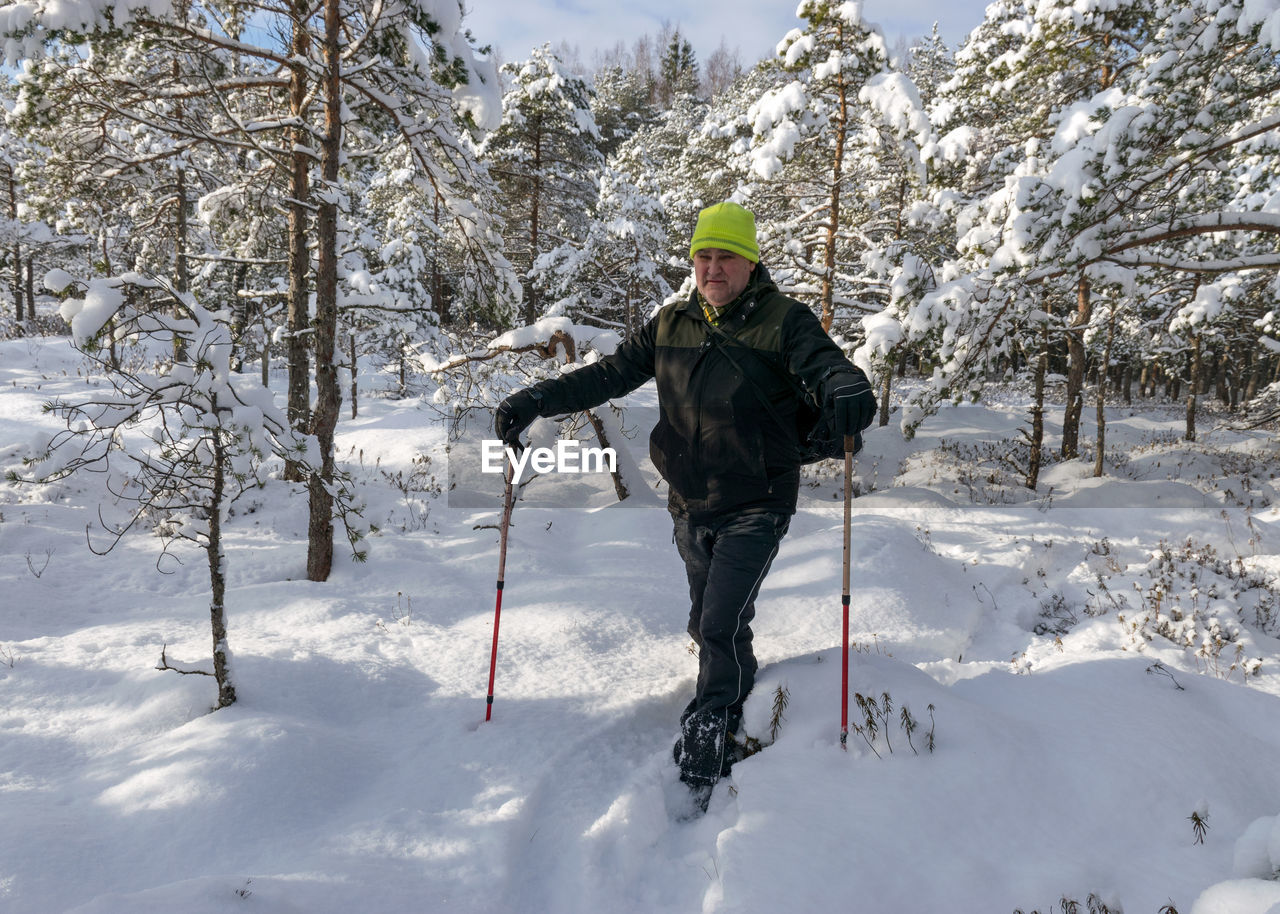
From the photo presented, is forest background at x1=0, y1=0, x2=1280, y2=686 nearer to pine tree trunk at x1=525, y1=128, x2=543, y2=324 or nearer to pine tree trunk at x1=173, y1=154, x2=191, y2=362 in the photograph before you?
pine tree trunk at x1=173, y1=154, x2=191, y2=362

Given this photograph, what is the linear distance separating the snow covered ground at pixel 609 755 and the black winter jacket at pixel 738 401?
1.10 m

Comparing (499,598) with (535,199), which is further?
(535,199)

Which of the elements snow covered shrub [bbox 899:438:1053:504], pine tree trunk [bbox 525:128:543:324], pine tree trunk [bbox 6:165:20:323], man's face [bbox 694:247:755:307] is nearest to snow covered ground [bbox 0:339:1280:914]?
man's face [bbox 694:247:755:307]

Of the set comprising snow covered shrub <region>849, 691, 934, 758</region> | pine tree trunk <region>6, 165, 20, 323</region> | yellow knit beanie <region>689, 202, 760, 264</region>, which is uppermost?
pine tree trunk <region>6, 165, 20, 323</region>

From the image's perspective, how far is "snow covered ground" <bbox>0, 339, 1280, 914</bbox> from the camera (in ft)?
7.24

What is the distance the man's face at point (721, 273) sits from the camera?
3.17 m

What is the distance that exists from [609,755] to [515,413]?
6.12 feet

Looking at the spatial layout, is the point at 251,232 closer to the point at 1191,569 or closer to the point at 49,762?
the point at 49,762

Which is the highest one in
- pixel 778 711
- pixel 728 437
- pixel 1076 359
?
pixel 1076 359

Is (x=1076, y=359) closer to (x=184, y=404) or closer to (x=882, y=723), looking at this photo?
(x=882, y=723)

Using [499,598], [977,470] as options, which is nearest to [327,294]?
[499,598]

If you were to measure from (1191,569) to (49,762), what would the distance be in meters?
9.72

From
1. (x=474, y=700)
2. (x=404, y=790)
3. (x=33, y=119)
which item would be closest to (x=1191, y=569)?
A: (x=474, y=700)

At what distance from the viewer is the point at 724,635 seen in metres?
3.11
